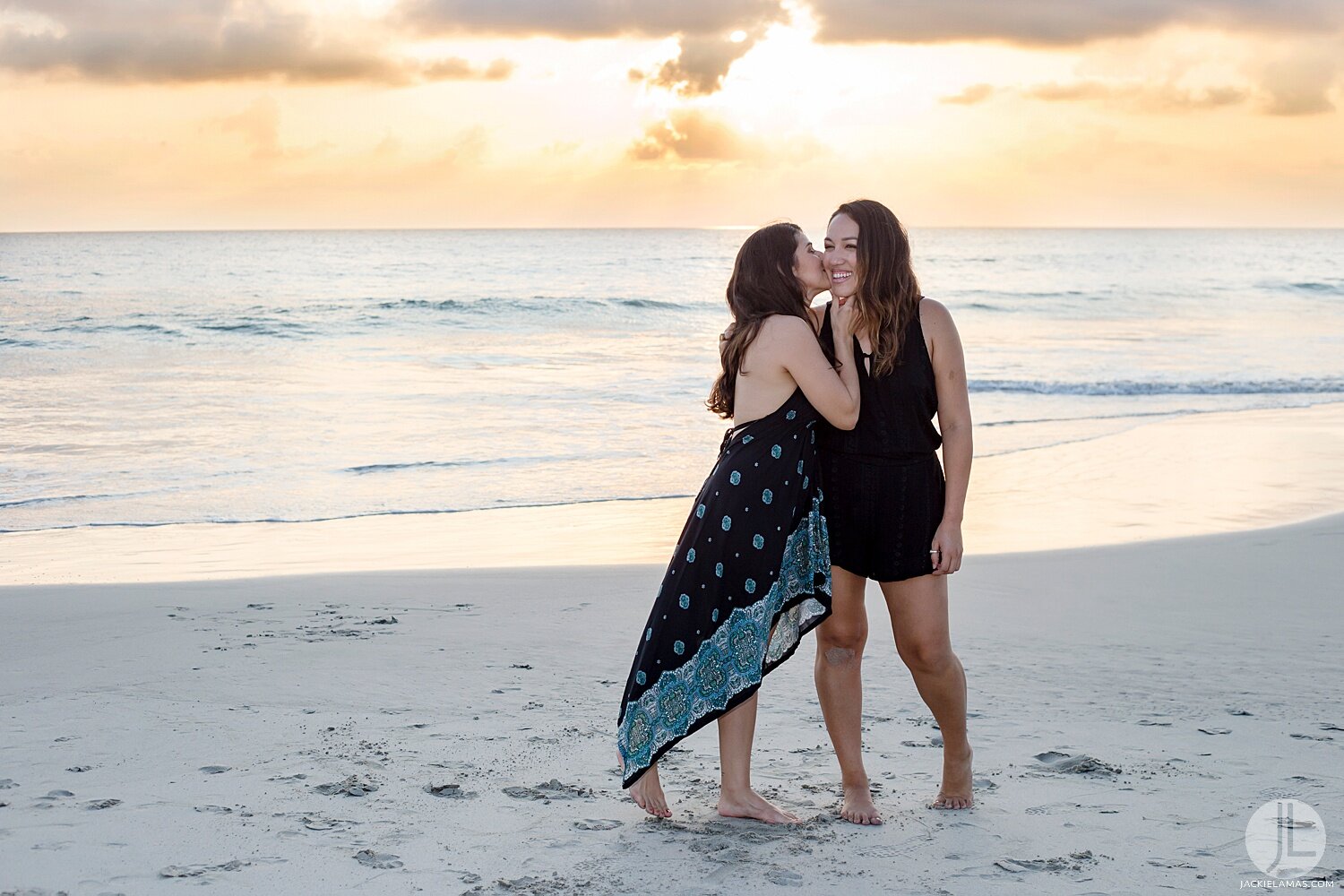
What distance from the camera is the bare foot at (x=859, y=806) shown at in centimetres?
376

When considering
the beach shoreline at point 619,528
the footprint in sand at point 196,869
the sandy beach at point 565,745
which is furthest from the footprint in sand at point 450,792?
the beach shoreline at point 619,528

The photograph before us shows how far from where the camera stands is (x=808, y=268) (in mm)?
3627

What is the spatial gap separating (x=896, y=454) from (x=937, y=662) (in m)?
0.67

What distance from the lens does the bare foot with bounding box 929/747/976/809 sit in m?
3.87

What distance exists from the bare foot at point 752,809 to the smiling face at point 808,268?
5.21 feet

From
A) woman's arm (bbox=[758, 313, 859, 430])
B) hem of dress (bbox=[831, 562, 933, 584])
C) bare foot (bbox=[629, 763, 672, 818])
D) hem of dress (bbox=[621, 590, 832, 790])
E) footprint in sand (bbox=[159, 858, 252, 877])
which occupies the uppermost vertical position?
woman's arm (bbox=[758, 313, 859, 430])

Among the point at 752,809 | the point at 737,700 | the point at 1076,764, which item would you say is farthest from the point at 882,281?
the point at 1076,764

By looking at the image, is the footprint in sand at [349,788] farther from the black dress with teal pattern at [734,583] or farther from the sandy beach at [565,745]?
the black dress with teal pattern at [734,583]

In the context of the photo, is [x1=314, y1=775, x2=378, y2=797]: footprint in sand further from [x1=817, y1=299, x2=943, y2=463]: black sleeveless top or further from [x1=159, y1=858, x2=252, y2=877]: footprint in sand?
[x1=817, y1=299, x2=943, y2=463]: black sleeveless top

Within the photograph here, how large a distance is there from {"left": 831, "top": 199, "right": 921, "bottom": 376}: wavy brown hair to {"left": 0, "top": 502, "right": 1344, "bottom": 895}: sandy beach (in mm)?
1526

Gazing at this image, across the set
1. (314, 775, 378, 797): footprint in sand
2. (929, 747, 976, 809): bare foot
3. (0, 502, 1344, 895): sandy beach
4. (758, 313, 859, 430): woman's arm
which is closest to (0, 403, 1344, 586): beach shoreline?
A: (0, 502, 1344, 895): sandy beach

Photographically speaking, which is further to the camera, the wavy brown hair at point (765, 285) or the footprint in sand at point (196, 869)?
the wavy brown hair at point (765, 285)

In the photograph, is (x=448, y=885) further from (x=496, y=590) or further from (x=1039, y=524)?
(x=1039, y=524)

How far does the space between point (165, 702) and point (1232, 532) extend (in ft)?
22.5
